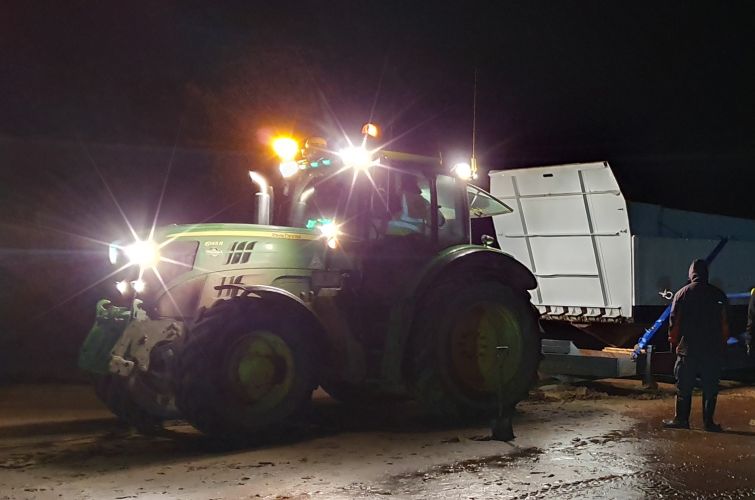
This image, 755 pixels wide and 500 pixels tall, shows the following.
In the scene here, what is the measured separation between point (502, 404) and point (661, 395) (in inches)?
109

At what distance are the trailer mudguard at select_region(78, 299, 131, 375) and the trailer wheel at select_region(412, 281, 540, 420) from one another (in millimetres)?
2747

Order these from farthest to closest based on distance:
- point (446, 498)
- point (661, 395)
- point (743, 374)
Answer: point (743, 374) < point (661, 395) < point (446, 498)

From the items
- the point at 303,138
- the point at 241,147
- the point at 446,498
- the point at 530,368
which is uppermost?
the point at 241,147

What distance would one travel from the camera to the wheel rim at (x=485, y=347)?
23.5 feet

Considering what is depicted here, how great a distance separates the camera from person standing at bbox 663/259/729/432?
22.7ft

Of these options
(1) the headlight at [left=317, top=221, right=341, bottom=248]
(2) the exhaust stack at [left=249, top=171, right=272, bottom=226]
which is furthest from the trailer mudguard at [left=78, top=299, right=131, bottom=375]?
(1) the headlight at [left=317, top=221, right=341, bottom=248]

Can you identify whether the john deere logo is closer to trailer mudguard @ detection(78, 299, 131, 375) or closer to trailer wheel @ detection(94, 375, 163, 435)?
trailer mudguard @ detection(78, 299, 131, 375)

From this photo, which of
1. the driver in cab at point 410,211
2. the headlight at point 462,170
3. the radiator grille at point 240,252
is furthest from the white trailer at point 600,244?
the radiator grille at point 240,252

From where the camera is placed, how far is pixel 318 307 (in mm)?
6590

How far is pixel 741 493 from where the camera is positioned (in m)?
4.86

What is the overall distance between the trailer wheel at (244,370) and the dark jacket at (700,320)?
3.61 m

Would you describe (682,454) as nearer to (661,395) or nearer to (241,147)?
(661,395)

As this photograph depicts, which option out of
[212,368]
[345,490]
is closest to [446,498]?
[345,490]

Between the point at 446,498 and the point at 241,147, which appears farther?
the point at 241,147
